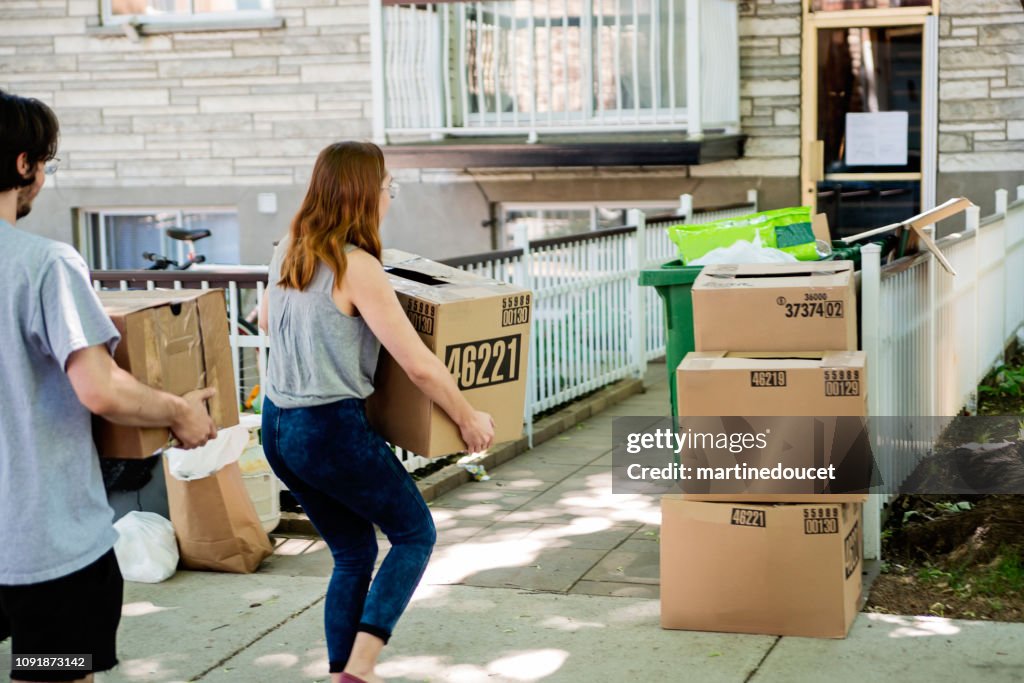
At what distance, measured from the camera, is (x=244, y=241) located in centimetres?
1384

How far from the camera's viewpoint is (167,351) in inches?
129

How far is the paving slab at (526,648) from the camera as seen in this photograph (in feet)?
14.6

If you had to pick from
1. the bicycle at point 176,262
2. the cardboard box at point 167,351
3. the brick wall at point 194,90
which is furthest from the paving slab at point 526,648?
the brick wall at point 194,90

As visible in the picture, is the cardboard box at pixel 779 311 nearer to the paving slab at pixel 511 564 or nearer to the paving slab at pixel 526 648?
the paving slab at pixel 526 648

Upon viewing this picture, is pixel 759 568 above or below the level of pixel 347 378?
below

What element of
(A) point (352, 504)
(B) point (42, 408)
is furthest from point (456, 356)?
(B) point (42, 408)

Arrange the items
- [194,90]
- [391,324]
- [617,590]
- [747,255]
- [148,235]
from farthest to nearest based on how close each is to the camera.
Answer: [148,235] → [194,90] → [747,255] → [617,590] → [391,324]

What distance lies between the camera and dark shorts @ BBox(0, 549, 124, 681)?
291cm

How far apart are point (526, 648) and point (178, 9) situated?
10802 mm

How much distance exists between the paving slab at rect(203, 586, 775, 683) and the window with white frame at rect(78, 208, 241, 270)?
9.39 meters

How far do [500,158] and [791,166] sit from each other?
107 inches

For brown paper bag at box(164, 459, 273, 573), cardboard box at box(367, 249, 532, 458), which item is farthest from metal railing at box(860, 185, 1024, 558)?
brown paper bag at box(164, 459, 273, 573)

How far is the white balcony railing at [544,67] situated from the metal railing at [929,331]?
311 cm

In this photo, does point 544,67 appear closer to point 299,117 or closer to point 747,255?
point 299,117
